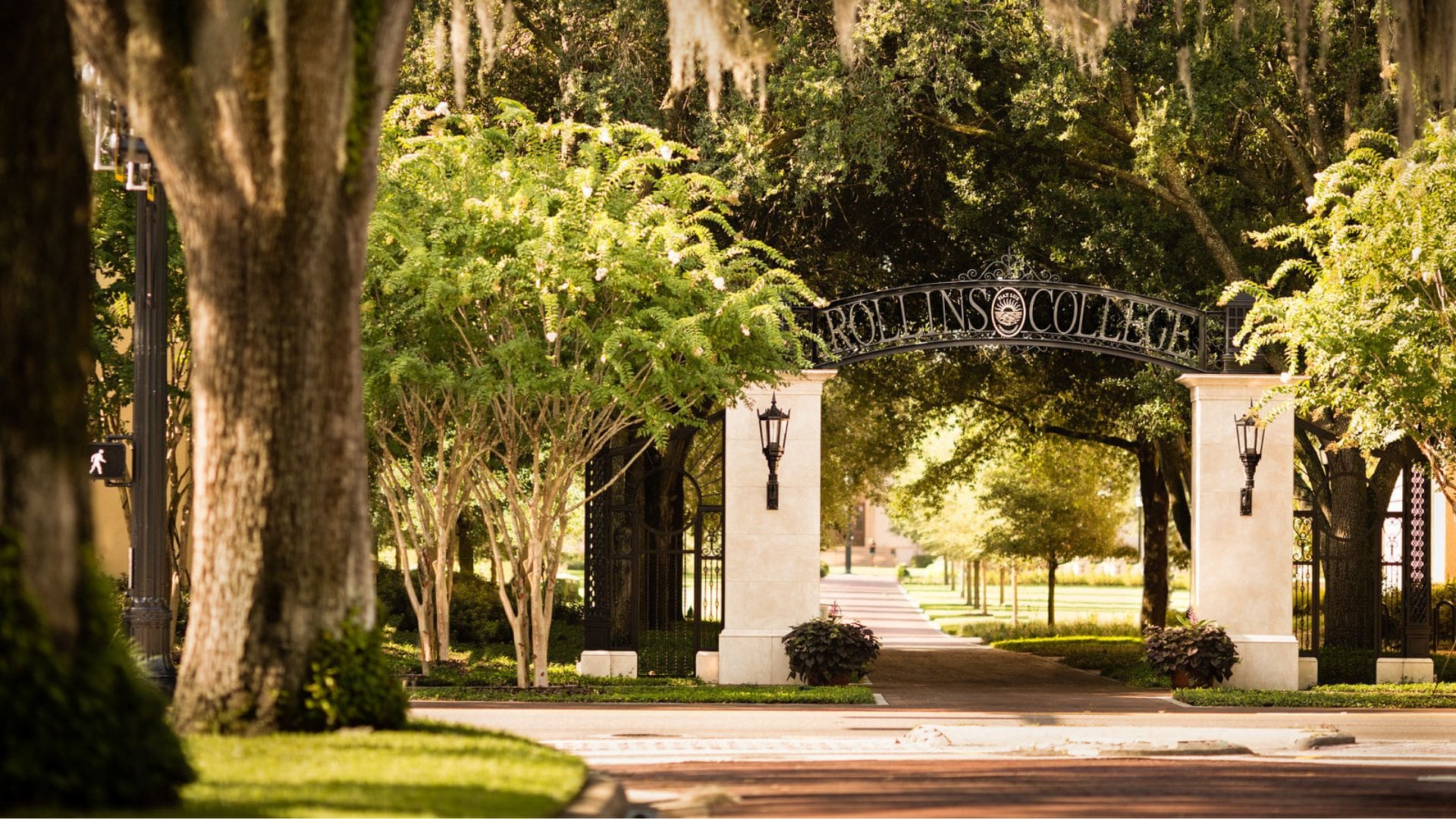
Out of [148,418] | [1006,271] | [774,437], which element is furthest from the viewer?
[1006,271]

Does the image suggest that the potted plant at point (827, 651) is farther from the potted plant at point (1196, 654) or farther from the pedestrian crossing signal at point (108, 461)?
the pedestrian crossing signal at point (108, 461)

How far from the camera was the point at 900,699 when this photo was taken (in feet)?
62.1

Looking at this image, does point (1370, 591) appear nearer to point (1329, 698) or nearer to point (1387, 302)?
point (1329, 698)

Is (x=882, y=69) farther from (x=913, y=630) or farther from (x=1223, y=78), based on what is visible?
(x=913, y=630)

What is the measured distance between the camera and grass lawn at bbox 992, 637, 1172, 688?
22.4m

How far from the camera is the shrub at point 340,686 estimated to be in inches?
334

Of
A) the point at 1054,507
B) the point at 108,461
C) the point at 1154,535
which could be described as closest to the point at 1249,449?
the point at 1154,535

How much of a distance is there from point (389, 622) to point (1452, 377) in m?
19.3

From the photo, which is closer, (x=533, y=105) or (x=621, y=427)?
(x=621, y=427)

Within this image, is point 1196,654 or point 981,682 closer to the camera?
point 1196,654

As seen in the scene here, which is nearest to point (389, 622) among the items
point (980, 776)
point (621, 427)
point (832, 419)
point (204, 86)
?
point (832, 419)

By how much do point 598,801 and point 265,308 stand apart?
3006mm

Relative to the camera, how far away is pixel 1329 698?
61.4 feet

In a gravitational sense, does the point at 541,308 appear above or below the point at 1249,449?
above
